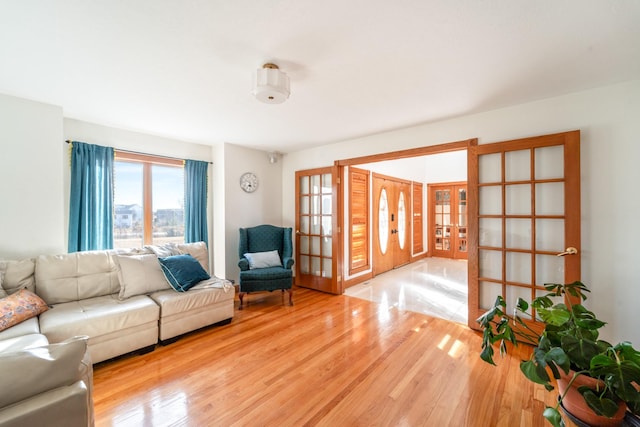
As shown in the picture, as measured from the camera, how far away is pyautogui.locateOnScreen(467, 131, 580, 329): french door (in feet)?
7.99

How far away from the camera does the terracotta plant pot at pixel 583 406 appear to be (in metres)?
1.00

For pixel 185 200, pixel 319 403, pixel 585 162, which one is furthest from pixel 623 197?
pixel 185 200

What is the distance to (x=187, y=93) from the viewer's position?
8.22 feet

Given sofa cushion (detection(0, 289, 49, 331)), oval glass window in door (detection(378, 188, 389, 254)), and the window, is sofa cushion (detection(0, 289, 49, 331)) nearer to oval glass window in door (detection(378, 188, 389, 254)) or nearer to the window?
the window

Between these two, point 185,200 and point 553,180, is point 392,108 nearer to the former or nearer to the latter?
point 553,180

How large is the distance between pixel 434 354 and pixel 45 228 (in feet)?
13.3

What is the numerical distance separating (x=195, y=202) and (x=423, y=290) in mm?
3970

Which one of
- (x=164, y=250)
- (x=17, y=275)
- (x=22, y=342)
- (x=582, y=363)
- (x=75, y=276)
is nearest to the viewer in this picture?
(x=582, y=363)

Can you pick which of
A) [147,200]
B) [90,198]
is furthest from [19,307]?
[147,200]

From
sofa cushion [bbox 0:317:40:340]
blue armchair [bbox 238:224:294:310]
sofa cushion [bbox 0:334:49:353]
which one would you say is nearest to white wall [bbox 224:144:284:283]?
blue armchair [bbox 238:224:294:310]

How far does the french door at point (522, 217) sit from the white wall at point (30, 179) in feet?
14.7

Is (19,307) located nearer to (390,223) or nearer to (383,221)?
(383,221)

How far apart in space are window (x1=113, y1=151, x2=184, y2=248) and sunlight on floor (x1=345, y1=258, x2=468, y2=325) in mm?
2996

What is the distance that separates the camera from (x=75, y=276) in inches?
104
